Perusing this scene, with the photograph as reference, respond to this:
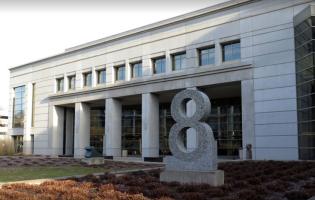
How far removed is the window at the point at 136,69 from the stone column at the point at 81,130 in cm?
917

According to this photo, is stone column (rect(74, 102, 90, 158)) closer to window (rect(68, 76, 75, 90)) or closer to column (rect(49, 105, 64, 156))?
window (rect(68, 76, 75, 90))

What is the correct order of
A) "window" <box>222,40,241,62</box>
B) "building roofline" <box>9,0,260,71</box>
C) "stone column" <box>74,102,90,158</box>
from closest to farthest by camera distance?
1. "window" <box>222,40,241,62</box>
2. "building roofline" <box>9,0,260,71</box>
3. "stone column" <box>74,102,90,158</box>

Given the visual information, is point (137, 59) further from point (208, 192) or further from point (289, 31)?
point (208, 192)

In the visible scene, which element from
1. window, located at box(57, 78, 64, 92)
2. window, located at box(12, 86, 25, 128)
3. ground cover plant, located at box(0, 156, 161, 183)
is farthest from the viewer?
window, located at box(12, 86, 25, 128)

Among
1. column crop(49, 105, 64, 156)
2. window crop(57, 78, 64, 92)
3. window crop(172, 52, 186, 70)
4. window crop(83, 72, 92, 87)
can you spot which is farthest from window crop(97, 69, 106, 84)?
window crop(172, 52, 186, 70)

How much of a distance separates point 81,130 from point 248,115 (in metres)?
22.8

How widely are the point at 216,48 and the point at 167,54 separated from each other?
5883 mm

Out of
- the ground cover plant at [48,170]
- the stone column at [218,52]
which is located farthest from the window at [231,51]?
the ground cover plant at [48,170]

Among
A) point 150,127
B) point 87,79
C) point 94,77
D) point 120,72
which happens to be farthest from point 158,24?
point 87,79

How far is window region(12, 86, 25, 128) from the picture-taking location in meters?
58.8

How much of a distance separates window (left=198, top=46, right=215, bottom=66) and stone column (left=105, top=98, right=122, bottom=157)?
40.0ft

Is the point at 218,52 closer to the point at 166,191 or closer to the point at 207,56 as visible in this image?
the point at 207,56

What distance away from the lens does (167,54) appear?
4009cm

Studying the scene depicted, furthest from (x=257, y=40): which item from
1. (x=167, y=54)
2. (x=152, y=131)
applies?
(x=152, y=131)
